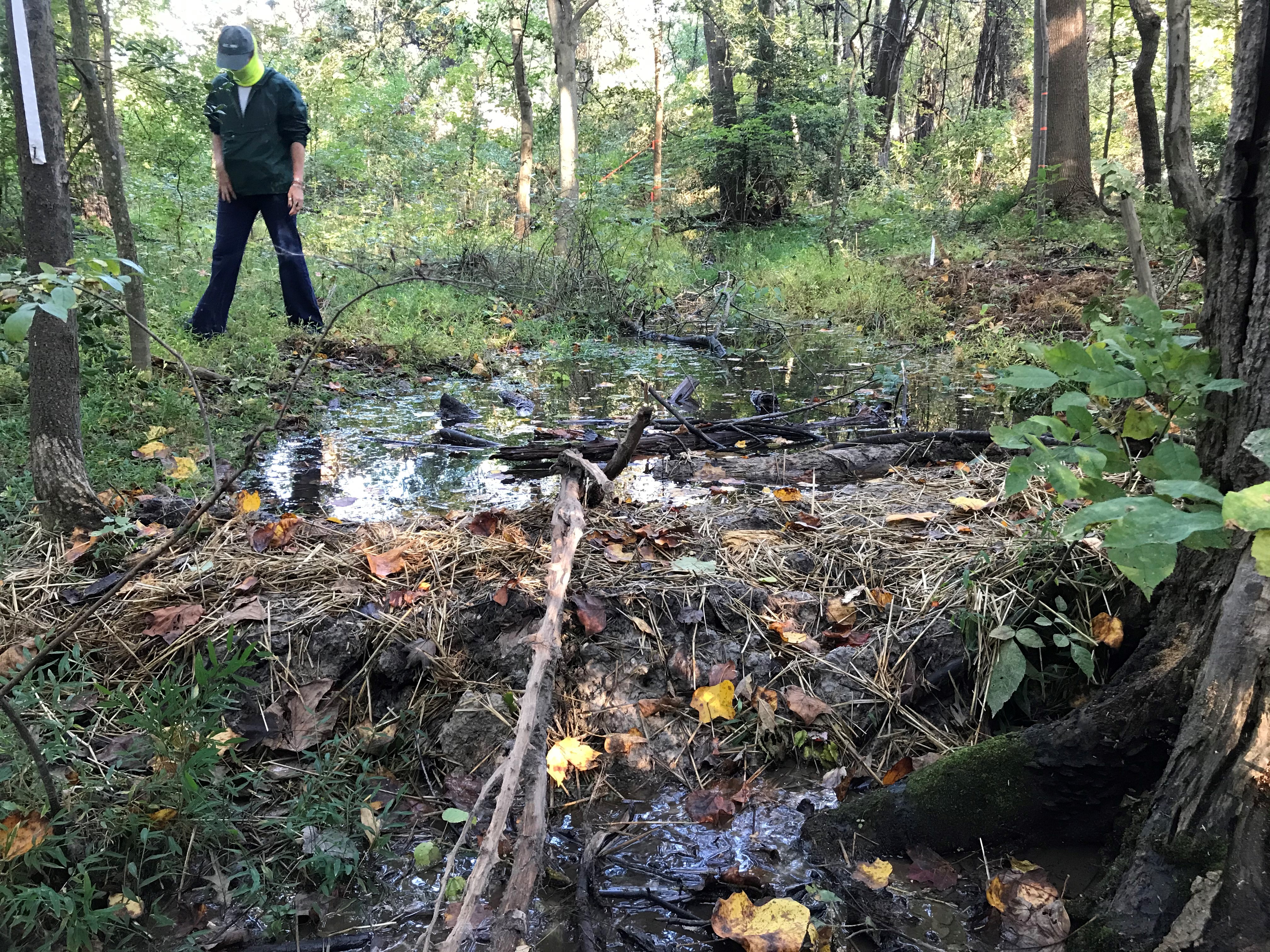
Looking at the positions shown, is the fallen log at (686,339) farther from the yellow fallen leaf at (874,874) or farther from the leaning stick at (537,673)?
the yellow fallen leaf at (874,874)

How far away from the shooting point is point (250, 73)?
5.27 m

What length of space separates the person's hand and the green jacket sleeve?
1.53 feet

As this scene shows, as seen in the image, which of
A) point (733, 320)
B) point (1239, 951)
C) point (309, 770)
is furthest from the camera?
point (733, 320)

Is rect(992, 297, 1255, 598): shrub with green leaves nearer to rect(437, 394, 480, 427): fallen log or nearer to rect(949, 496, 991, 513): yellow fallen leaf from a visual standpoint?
rect(949, 496, 991, 513): yellow fallen leaf

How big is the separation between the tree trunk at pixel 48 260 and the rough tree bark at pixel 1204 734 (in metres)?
2.49

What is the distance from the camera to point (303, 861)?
163 centimetres

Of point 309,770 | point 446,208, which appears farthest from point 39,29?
point 446,208

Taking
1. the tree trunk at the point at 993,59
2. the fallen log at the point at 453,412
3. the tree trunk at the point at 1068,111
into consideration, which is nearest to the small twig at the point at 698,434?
the fallen log at the point at 453,412

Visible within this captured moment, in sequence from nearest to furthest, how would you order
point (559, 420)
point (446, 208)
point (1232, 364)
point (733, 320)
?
point (1232, 364) < point (559, 420) < point (733, 320) < point (446, 208)

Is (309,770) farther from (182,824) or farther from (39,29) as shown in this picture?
(39,29)

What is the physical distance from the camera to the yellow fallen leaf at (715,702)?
2041 millimetres

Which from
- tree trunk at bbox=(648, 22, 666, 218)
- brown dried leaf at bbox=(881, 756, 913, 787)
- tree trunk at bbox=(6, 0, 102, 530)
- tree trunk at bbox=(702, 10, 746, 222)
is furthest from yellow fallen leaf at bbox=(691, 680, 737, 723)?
tree trunk at bbox=(702, 10, 746, 222)

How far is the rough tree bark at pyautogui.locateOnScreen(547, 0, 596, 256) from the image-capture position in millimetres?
10523

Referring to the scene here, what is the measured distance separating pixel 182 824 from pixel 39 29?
2.27m
